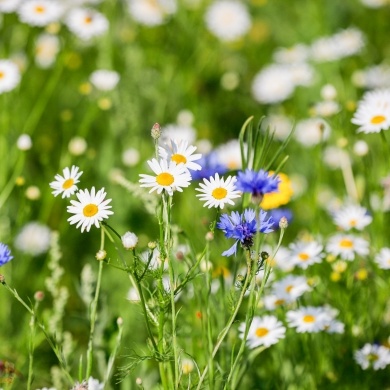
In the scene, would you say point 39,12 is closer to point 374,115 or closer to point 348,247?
point 374,115

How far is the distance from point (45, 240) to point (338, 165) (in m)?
→ 1.21

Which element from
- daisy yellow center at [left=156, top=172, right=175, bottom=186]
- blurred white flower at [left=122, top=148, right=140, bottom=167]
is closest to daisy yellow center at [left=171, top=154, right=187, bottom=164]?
daisy yellow center at [left=156, top=172, right=175, bottom=186]

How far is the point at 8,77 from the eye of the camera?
2248mm

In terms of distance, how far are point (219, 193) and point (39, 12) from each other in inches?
62.6

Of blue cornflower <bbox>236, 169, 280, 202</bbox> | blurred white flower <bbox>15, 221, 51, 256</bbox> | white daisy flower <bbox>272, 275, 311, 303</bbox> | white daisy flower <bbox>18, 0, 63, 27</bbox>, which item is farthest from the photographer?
white daisy flower <bbox>18, 0, 63, 27</bbox>

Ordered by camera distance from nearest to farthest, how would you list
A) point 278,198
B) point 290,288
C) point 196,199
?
point 290,288, point 278,198, point 196,199

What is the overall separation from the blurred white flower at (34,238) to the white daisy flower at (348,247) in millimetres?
1071

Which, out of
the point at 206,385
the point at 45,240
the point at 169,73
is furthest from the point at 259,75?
the point at 206,385

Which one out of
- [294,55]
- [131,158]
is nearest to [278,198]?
[131,158]

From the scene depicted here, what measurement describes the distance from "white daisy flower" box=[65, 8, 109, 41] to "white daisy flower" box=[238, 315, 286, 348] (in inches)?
54.5

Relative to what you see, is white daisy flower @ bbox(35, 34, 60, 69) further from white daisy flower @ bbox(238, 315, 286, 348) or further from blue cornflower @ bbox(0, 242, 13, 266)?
blue cornflower @ bbox(0, 242, 13, 266)

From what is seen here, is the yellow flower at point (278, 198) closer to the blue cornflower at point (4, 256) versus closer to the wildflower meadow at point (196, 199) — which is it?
the wildflower meadow at point (196, 199)

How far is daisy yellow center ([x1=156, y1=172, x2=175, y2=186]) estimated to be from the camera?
1230 millimetres

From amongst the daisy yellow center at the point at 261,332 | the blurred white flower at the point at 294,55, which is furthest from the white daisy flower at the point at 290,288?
the blurred white flower at the point at 294,55
